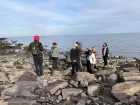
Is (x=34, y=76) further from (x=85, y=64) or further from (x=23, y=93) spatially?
(x=85, y=64)

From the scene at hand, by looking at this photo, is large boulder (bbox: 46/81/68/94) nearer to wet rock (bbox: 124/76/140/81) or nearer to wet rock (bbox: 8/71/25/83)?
wet rock (bbox: 8/71/25/83)

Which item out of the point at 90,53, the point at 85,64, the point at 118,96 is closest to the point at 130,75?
the point at 118,96

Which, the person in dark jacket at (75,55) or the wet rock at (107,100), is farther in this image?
the person in dark jacket at (75,55)

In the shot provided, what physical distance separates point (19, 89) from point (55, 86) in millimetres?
1979

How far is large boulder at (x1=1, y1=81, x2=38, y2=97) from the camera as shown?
42.6 ft

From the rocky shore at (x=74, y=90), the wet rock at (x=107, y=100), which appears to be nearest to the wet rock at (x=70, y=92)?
the rocky shore at (x=74, y=90)

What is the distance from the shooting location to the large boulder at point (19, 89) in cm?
→ 1298

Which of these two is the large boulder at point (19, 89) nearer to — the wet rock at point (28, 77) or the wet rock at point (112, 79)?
the wet rock at point (28, 77)

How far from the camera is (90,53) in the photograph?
17.5 m

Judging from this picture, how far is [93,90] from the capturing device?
13.1 meters

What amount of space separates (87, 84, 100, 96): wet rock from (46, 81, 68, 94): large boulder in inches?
59.0

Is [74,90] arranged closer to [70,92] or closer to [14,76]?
[70,92]

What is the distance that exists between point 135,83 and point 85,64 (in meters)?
7.10

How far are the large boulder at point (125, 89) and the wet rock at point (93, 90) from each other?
111 centimetres
